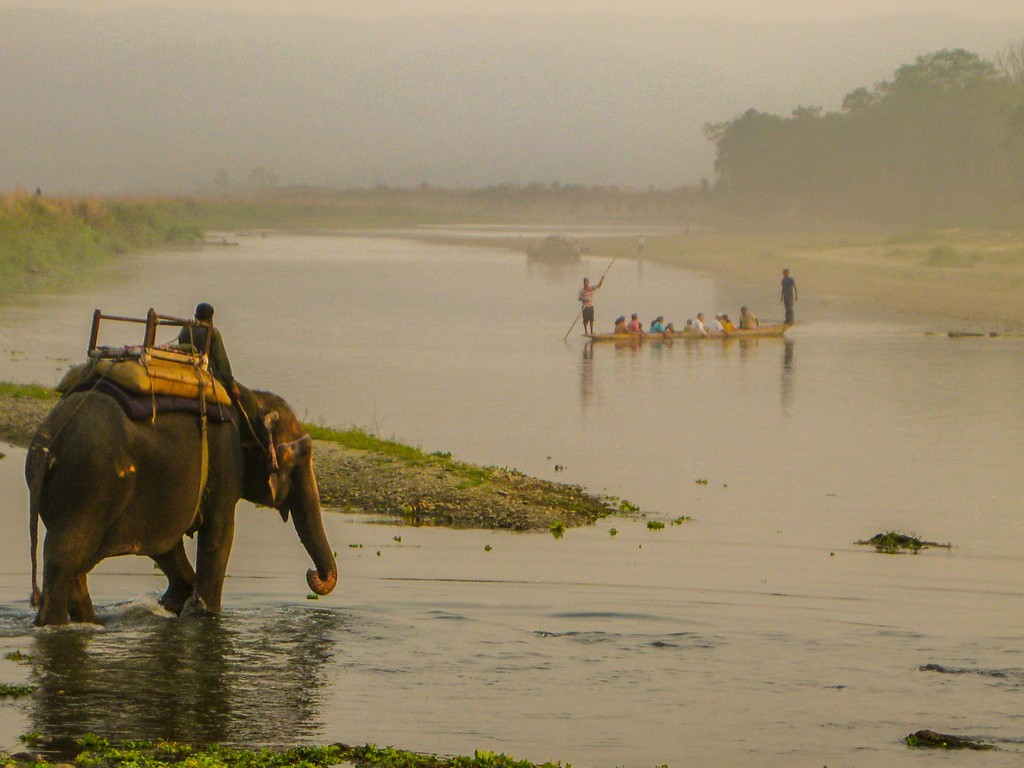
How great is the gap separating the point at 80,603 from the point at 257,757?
10.3 ft

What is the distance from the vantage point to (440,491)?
1845 cm

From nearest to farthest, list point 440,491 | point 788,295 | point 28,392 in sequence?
1. point 440,491
2. point 28,392
3. point 788,295

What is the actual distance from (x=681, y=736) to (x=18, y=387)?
17608 millimetres

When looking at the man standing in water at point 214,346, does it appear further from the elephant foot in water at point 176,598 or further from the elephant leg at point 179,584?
the elephant foot in water at point 176,598

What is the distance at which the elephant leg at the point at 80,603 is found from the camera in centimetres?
1159

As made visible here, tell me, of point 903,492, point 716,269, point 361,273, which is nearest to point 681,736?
point 903,492

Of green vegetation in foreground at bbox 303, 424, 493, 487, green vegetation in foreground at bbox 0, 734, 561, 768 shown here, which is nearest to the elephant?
green vegetation in foreground at bbox 0, 734, 561, 768

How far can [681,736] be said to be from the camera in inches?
403

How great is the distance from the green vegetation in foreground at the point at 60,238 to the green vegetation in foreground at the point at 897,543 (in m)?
41.8

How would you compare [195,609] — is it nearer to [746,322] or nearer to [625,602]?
[625,602]

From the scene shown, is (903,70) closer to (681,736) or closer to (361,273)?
(361,273)

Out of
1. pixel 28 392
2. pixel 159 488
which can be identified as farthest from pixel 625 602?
pixel 28 392

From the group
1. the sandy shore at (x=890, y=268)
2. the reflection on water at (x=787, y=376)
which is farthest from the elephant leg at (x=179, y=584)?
the sandy shore at (x=890, y=268)

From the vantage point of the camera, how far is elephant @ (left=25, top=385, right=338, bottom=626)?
10805 mm
